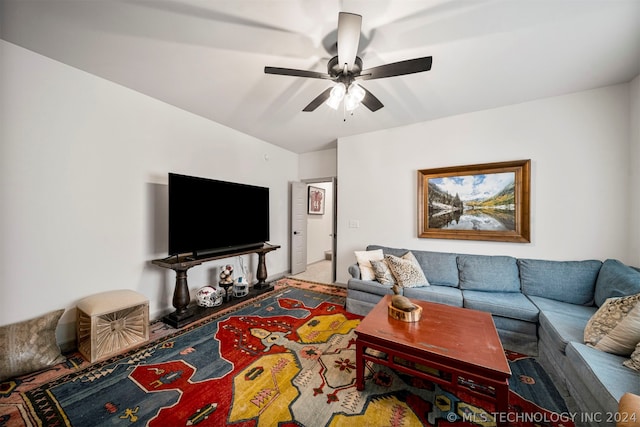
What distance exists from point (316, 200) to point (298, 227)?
135 cm

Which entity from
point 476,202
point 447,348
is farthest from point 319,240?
point 447,348

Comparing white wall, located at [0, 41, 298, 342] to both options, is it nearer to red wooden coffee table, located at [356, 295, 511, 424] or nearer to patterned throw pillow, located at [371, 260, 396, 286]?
patterned throw pillow, located at [371, 260, 396, 286]

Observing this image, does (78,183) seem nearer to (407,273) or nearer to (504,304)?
(407,273)

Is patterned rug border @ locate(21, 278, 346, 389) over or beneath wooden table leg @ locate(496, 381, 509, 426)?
beneath

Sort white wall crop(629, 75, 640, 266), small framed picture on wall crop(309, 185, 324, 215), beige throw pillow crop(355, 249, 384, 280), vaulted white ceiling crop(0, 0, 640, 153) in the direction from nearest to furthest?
vaulted white ceiling crop(0, 0, 640, 153) → white wall crop(629, 75, 640, 266) → beige throw pillow crop(355, 249, 384, 280) → small framed picture on wall crop(309, 185, 324, 215)

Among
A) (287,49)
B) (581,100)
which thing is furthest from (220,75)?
(581,100)

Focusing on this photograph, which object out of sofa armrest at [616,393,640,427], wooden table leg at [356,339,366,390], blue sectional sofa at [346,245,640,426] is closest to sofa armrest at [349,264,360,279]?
blue sectional sofa at [346,245,640,426]

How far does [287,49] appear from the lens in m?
1.92

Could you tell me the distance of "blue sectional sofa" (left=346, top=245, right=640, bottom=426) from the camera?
1.36 metres

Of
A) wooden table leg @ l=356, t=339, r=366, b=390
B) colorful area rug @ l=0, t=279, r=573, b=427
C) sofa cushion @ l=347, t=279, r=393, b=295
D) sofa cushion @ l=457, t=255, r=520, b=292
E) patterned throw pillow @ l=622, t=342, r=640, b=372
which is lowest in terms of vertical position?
colorful area rug @ l=0, t=279, r=573, b=427

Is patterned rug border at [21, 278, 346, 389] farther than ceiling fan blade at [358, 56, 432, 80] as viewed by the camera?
Yes

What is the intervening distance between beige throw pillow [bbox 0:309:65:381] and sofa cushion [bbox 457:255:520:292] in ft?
13.4

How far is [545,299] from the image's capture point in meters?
2.42

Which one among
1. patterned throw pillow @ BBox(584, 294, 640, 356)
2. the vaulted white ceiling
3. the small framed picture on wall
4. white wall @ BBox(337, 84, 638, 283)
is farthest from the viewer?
the small framed picture on wall
